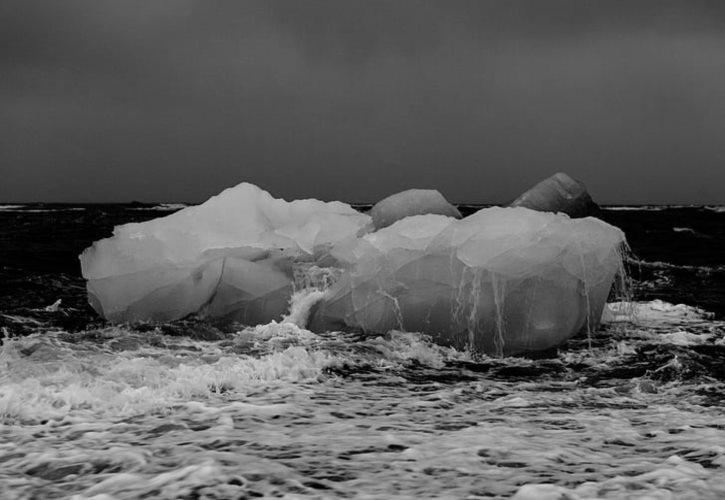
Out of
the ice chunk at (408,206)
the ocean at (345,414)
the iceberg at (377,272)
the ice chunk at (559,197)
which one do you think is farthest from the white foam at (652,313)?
the ice chunk at (408,206)

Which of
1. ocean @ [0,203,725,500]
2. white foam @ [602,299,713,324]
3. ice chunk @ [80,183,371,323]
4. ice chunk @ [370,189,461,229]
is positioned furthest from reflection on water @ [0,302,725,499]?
ice chunk @ [370,189,461,229]

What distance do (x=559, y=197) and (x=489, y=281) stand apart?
6.33 meters

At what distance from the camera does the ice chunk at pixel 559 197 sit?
1356 cm

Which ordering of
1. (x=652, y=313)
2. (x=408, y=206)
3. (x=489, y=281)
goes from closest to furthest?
(x=489, y=281) → (x=652, y=313) → (x=408, y=206)

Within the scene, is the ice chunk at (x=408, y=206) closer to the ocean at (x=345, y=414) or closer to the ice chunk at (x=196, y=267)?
the ice chunk at (x=196, y=267)

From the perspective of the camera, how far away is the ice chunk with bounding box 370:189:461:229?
462 inches

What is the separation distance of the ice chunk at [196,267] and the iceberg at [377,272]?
2 centimetres

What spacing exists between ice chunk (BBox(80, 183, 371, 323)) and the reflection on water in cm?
117

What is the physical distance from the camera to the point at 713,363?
24.6 feet

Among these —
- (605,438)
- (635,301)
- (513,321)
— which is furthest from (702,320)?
(605,438)

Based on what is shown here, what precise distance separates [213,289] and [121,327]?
4.21ft

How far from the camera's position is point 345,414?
5.38m

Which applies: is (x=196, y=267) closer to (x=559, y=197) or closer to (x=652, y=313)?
(x=652, y=313)

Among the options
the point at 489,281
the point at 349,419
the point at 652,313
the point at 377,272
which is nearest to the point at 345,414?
the point at 349,419
